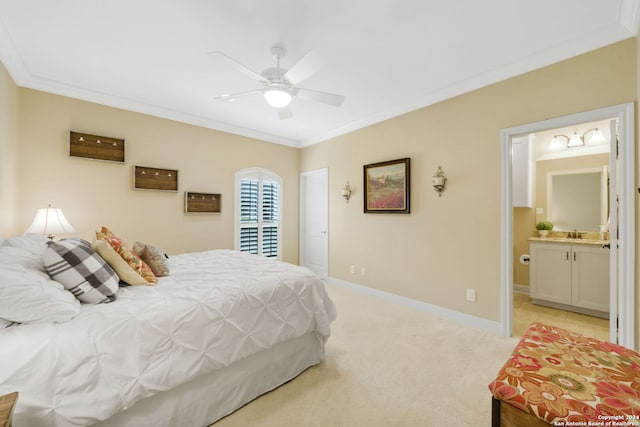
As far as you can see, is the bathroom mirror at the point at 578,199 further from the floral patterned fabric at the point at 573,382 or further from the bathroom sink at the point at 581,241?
the floral patterned fabric at the point at 573,382

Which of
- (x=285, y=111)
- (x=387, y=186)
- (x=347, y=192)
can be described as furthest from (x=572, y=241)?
(x=285, y=111)

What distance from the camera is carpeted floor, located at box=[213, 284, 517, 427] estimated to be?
5.55 ft

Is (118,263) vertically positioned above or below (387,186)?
below

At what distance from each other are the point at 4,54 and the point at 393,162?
4.17 m

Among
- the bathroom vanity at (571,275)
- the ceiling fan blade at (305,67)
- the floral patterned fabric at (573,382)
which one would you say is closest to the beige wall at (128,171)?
the ceiling fan blade at (305,67)

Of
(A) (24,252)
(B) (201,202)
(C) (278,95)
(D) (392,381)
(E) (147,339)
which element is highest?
(C) (278,95)

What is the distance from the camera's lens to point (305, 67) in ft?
6.95

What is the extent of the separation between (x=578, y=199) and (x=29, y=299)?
5.79m

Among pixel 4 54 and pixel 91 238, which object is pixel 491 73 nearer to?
pixel 4 54

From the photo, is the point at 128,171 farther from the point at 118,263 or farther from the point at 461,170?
the point at 461,170

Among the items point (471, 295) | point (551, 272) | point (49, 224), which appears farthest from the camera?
point (551, 272)

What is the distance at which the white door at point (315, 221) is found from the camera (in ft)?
16.4

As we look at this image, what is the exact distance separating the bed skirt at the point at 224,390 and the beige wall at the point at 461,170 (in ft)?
6.26

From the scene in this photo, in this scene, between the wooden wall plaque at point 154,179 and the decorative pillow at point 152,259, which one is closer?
the decorative pillow at point 152,259
